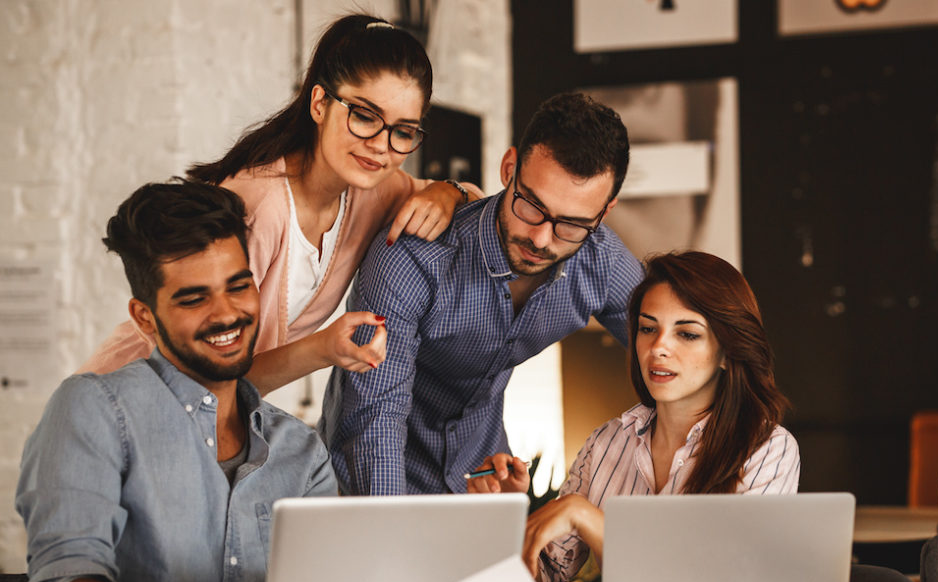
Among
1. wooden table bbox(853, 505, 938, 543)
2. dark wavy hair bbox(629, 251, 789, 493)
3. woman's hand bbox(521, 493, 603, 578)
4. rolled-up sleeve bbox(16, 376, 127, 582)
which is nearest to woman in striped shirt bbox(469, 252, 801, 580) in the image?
dark wavy hair bbox(629, 251, 789, 493)

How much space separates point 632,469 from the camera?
2.07 metres

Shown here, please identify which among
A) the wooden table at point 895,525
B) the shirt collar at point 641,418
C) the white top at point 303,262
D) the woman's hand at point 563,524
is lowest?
the wooden table at point 895,525

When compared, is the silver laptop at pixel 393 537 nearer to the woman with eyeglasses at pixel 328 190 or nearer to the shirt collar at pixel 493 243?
the woman with eyeglasses at pixel 328 190

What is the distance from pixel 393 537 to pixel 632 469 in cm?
95

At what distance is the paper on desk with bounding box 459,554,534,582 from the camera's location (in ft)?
4.16

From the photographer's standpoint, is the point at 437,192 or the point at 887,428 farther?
the point at 887,428

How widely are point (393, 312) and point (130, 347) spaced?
55cm

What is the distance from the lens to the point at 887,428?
4.36m

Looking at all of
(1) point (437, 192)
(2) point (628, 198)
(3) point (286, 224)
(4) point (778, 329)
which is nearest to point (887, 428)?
(4) point (778, 329)

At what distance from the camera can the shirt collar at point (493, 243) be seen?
2.16 m

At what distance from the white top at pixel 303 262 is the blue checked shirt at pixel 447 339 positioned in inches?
3.7

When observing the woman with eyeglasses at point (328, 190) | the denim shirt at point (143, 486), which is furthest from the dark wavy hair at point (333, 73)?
the denim shirt at point (143, 486)

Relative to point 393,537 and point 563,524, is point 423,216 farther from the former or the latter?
point 393,537

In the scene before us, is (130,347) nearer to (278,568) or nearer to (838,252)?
(278,568)
